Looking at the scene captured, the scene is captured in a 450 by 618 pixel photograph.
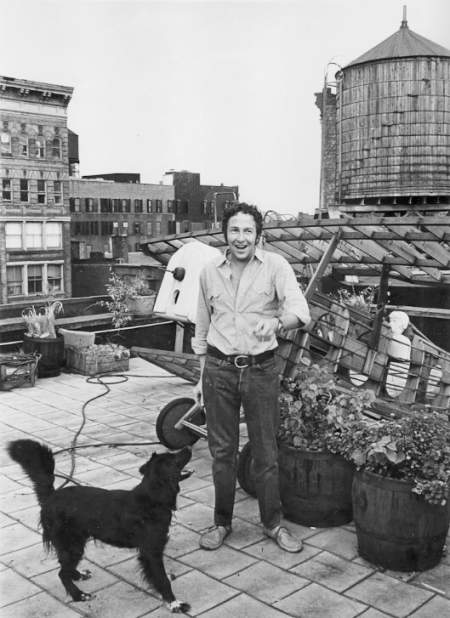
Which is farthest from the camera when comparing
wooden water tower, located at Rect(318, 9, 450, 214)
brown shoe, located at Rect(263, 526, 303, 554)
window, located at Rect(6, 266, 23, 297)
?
window, located at Rect(6, 266, 23, 297)

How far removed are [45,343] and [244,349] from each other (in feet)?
21.5

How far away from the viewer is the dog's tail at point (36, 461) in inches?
148

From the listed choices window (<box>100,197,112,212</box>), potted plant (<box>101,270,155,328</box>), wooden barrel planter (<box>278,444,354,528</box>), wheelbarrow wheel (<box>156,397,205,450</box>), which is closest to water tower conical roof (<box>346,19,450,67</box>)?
potted plant (<box>101,270,155,328</box>)

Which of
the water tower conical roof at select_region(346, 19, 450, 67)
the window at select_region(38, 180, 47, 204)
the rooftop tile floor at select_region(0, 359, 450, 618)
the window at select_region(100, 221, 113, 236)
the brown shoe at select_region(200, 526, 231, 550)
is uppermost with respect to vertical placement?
the water tower conical roof at select_region(346, 19, 450, 67)

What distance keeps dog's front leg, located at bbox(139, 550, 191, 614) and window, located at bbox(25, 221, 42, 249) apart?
4156 centimetres

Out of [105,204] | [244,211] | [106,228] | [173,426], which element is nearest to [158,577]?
[244,211]

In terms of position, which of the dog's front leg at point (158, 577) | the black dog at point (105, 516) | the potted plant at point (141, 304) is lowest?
the dog's front leg at point (158, 577)

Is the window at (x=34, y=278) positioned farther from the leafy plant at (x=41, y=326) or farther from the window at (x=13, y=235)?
the leafy plant at (x=41, y=326)

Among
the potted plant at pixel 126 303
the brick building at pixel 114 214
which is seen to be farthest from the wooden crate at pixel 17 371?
the brick building at pixel 114 214

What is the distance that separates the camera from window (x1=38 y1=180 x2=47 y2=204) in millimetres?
43938

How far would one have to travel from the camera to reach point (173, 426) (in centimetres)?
659

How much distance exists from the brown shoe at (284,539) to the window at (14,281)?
40.4 metres

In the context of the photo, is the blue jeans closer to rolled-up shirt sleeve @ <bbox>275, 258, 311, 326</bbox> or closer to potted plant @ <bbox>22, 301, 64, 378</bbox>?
rolled-up shirt sleeve @ <bbox>275, 258, 311, 326</bbox>

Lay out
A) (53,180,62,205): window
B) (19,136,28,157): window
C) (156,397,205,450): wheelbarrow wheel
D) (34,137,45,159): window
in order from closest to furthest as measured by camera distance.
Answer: (156,397,205,450): wheelbarrow wheel, (19,136,28,157): window, (34,137,45,159): window, (53,180,62,205): window
